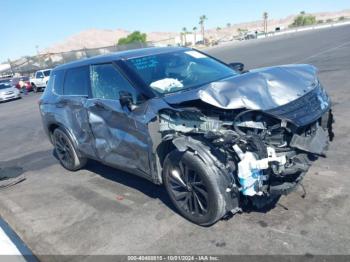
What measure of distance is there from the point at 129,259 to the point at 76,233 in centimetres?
93

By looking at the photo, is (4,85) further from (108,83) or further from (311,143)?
(311,143)

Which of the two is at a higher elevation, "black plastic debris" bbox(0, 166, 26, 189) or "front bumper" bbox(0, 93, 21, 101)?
"black plastic debris" bbox(0, 166, 26, 189)

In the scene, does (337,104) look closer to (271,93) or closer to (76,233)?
(271,93)

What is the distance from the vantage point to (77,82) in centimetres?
523

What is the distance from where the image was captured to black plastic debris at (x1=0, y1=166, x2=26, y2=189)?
6.08 metres

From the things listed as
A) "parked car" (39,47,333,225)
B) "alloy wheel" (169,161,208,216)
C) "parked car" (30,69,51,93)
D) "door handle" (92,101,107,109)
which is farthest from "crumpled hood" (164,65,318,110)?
"parked car" (30,69,51,93)

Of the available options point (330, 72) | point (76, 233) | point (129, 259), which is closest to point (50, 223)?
point (76, 233)

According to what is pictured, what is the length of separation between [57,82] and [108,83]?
69.0 inches

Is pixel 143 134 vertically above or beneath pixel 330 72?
above

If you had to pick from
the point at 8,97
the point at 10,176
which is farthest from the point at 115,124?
the point at 8,97

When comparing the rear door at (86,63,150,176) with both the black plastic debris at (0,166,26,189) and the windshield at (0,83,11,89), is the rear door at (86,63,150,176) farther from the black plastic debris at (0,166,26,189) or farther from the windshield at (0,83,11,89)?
the windshield at (0,83,11,89)

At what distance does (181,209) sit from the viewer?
3.87 metres

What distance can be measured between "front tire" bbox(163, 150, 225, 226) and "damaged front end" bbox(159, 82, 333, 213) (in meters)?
0.08

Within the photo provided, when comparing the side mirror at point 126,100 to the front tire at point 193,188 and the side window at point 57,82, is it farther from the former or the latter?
the side window at point 57,82
